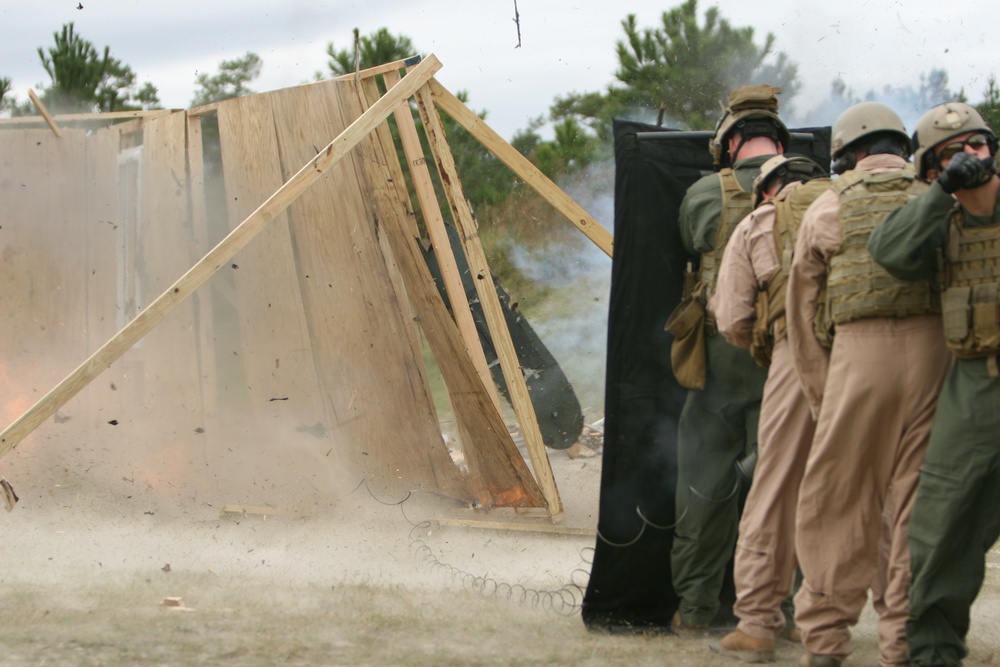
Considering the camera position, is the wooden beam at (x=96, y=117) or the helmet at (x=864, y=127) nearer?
the helmet at (x=864, y=127)

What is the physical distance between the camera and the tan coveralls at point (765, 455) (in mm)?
4156

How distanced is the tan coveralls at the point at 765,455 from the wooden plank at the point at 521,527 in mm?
1958

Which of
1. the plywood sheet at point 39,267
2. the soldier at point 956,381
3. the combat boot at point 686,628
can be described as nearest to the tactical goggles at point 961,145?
the soldier at point 956,381

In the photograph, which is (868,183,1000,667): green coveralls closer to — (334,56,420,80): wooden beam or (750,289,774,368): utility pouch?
(750,289,774,368): utility pouch

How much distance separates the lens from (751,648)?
13.8 feet

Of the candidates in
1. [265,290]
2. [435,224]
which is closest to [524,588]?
[435,224]

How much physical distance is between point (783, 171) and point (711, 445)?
3.54ft

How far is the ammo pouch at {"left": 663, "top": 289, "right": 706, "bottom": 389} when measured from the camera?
4.53m

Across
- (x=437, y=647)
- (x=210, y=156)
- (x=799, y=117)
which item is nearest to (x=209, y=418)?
(x=210, y=156)

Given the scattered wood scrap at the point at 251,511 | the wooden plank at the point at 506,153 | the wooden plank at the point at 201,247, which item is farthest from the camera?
the wooden plank at the point at 201,247

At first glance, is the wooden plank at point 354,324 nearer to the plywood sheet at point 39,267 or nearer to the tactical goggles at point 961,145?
the plywood sheet at point 39,267

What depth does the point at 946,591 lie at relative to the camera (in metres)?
3.50

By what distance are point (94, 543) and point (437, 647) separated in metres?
2.46

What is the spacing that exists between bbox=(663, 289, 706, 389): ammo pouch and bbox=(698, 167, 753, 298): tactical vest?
0.07 m
